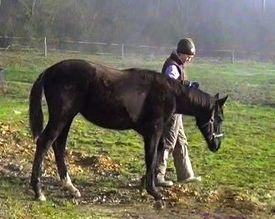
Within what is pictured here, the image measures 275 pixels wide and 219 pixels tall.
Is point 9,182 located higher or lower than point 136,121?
lower

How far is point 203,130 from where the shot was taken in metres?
7.55

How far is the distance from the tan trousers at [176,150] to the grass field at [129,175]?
0.97ft

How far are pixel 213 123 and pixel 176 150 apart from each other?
674 millimetres

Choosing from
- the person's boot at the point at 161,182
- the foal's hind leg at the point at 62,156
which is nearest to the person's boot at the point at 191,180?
the person's boot at the point at 161,182

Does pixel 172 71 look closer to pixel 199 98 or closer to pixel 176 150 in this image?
pixel 199 98

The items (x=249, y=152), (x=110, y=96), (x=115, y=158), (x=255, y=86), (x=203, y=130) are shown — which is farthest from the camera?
(x=255, y=86)

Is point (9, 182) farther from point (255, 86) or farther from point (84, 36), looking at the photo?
point (84, 36)

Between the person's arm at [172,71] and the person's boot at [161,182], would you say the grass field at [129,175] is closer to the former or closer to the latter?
the person's boot at [161,182]

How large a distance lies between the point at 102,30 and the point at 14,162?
45.8m

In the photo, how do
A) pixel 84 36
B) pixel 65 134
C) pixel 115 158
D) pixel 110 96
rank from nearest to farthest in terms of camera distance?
pixel 110 96 → pixel 65 134 → pixel 115 158 → pixel 84 36

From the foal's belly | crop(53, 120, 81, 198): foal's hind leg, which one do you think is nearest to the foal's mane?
the foal's belly

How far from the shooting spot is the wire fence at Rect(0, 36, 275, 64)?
41.3m

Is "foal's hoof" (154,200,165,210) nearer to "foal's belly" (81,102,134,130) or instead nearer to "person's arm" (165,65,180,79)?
"foal's belly" (81,102,134,130)

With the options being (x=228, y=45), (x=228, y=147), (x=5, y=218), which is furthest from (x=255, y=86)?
(x=228, y=45)
